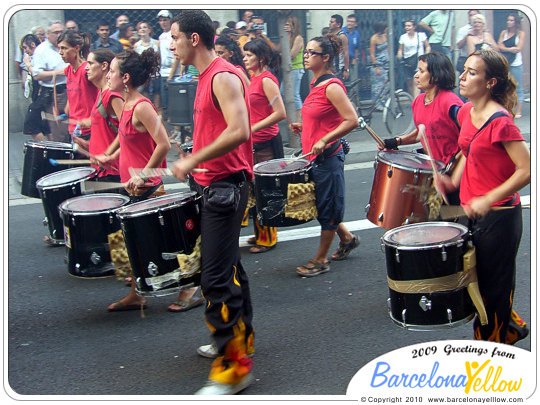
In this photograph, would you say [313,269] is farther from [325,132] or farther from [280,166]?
[325,132]

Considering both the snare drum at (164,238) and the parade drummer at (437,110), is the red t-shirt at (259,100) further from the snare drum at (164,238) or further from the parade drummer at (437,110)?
the snare drum at (164,238)

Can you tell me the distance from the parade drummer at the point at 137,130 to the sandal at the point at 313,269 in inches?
52.5

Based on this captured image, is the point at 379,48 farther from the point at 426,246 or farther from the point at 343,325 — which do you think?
the point at 426,246

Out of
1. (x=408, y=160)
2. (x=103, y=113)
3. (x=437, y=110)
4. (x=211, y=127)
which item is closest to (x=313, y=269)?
(x=408, y=160)

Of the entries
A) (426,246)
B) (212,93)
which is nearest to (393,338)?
(426,246)

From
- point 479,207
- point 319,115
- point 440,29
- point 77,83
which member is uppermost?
point 440,29

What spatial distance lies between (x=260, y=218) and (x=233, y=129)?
7.41 feet

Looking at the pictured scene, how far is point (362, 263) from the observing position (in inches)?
241

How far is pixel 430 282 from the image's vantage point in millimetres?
3781

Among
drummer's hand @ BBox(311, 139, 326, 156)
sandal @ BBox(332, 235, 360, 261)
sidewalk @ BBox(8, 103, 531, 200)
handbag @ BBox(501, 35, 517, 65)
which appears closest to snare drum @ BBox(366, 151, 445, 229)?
drummer's hand @ BBox(311, 139, 326, 156)

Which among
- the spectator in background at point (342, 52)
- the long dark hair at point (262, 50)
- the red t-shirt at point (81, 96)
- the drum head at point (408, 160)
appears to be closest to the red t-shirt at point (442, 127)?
the drum head at point (408, 160)

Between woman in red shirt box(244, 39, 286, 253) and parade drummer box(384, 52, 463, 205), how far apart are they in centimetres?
133

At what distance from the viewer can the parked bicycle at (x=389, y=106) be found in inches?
483

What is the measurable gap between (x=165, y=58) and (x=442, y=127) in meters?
6.80
